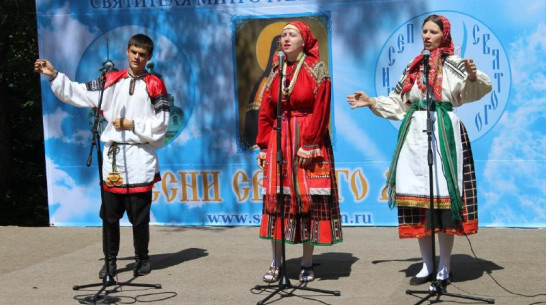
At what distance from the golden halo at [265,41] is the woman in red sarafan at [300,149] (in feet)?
8.07

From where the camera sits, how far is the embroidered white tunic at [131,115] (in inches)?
280

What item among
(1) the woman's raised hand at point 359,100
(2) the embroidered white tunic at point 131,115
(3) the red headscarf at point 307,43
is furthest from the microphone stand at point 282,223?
(2) the embroidered white tunic at point 131,115

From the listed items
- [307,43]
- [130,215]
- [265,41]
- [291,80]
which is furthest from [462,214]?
[265,41]

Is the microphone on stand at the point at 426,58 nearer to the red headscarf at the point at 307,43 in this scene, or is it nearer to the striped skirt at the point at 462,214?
the striped skirt at the point at 462,214

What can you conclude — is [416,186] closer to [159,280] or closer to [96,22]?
[159,280]

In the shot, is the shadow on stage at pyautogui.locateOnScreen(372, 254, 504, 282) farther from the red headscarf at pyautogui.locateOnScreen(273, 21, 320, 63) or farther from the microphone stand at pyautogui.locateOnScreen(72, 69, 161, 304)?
the microphone stand at pyautogui.locateOnScreen(72, 69, 161, 304)

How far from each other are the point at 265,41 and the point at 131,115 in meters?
2.48

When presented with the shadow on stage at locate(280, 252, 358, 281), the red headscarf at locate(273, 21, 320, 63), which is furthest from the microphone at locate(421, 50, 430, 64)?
the shadow on stage at locate(280, 252, 358, 281)

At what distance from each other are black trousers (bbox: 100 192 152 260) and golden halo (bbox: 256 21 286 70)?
2.49m

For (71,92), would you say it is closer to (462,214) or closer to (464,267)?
(462,214)

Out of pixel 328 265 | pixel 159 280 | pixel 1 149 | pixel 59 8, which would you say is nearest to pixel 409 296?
pixel 328 265

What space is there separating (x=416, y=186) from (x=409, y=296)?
31.2 inches

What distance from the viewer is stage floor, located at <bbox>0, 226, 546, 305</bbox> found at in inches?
254

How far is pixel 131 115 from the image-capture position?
7133mm
